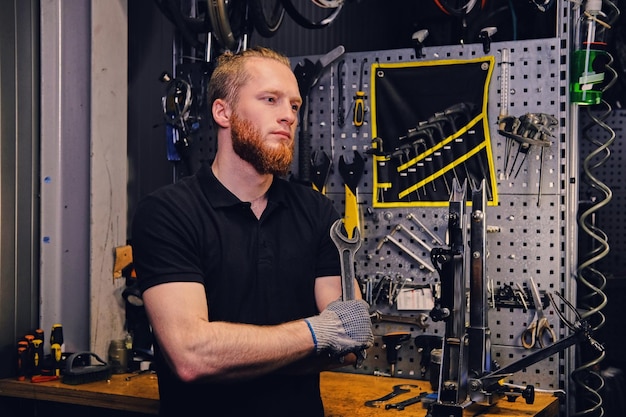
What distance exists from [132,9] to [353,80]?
0.96 meters

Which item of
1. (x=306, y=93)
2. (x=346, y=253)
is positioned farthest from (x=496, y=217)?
(x=346, y=253)

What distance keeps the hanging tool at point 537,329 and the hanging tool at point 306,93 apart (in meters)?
0.92

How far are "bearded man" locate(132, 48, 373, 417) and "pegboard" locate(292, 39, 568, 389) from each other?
2.54 feet

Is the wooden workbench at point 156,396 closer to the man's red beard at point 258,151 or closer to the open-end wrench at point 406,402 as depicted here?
the open-end wrench at point 406,402

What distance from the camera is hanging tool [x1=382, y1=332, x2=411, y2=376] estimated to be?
2715mm

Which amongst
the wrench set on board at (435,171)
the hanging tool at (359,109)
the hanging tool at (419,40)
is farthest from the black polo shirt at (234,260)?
the hanging tool at (419,40)

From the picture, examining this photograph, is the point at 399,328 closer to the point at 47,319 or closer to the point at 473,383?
the point at 473,383

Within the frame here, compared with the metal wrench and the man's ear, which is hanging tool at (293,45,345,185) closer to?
the man's ear

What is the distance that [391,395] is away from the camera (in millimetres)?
2430

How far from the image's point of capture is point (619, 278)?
3.81m

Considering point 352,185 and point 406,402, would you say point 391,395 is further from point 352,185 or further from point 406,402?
point 352,185

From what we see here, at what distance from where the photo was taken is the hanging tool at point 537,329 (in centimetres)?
259

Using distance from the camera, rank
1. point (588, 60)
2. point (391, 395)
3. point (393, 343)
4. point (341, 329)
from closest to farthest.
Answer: point (341, 329) < point (391, 395) < point (588, 60) < point (393, 343)

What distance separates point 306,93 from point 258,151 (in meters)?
1.03
